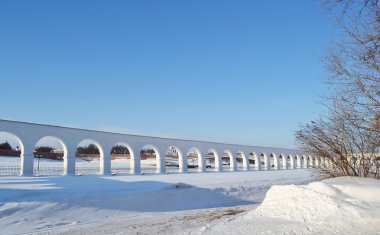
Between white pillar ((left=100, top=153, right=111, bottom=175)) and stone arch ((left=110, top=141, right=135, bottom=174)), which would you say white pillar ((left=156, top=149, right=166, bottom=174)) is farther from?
white pillar ((left=100, top=153, right=111, bottom=175))

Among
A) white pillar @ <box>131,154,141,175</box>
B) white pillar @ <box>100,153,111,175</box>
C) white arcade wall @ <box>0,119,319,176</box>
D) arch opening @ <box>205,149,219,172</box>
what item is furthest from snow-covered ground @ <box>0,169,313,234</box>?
arch opening @ <box>205,149,219,172</box>

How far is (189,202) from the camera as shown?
48.9 ft

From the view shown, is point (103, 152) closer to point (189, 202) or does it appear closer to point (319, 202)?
point (189, 202)

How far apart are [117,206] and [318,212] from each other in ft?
28.1

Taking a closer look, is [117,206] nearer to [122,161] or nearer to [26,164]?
[26,164]

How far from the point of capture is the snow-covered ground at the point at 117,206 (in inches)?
369

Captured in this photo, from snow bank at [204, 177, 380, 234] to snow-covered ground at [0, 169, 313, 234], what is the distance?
1245 millimetres

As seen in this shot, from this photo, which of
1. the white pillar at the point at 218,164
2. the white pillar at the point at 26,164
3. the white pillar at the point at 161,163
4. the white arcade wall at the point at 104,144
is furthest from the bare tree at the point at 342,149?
the white pillar at the point at 218,164

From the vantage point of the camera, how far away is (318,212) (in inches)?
236

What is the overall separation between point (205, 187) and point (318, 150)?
326 inches

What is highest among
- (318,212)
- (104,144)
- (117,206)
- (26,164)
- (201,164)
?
(104,144)

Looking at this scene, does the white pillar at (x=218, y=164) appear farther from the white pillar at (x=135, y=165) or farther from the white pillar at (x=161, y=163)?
the white pillar at (x=135, y=165)

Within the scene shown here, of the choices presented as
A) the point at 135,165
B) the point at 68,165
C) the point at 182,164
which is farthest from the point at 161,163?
the point at 68,165

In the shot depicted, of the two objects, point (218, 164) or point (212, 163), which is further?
point (212, 163)
